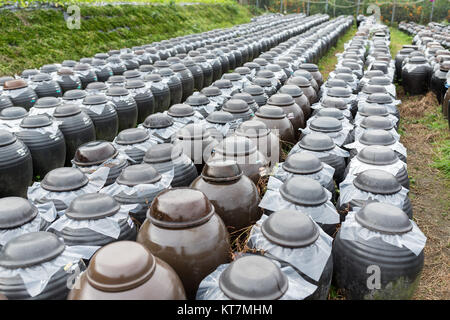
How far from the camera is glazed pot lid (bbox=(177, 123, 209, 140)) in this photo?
4945 millimetres

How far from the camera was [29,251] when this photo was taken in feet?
8.50

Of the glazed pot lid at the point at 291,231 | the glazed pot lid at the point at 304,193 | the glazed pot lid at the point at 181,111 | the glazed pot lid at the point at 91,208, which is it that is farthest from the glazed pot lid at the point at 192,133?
the glazed pot lid at the point at 291,231

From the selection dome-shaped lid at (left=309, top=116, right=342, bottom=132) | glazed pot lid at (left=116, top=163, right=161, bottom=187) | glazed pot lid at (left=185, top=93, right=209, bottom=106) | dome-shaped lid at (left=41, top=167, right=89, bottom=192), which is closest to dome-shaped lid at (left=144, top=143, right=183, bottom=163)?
glazed pot lid at (left=116, top=163, right=161, bottom=187)

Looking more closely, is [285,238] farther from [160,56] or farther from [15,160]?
[160,56]

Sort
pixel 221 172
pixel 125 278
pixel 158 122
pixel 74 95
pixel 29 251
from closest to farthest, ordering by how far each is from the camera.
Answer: pixel 125 278, pixel 29 251, pixel 221 172, pixel 158 122, pixel 74 95

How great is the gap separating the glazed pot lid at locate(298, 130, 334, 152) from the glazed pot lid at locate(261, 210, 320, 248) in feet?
5.96

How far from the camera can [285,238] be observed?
9.39ft

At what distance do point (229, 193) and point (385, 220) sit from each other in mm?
1386

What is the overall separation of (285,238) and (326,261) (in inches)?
15.3

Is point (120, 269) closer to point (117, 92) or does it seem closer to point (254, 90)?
point (117, 92)

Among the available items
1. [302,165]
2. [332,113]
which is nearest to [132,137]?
[302,165]

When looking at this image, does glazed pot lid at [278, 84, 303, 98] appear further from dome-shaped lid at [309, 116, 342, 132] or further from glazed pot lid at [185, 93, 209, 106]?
dome-shaped lid at [309, 116, 342, 132]
